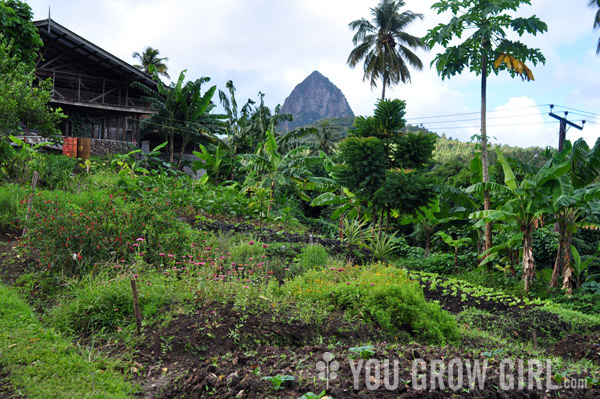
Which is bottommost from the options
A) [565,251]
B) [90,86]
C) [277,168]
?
[565,251]

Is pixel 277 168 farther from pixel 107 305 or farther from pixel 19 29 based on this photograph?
pixel 107 305

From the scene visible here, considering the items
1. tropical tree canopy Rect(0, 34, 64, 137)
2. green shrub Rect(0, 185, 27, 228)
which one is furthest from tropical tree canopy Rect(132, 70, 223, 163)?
green shrub Rect(0, 185, 27, 228)

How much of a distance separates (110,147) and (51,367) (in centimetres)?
2024

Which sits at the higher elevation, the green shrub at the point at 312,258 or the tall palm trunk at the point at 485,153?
the tall palm trunk at the point at 485,153

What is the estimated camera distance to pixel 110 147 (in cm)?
2214

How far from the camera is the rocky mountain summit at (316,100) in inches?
4820

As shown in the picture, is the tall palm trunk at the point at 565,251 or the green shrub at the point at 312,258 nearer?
the green shrub at the point at 312,258

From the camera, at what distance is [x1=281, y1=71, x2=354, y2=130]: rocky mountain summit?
122m

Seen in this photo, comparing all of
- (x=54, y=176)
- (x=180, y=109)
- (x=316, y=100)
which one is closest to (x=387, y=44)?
(x=180, y=109)

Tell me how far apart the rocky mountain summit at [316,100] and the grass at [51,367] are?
383ft

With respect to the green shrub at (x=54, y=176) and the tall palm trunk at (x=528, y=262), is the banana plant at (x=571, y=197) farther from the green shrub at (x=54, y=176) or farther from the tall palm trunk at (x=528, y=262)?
the green shrub at (x=54, y=176)

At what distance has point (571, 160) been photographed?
10.8 m

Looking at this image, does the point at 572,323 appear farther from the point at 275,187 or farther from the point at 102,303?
the point at 275,187

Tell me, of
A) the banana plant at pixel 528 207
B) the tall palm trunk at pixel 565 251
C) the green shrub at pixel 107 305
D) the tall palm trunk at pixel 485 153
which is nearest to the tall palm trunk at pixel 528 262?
the banana plant at pixel 528 207
